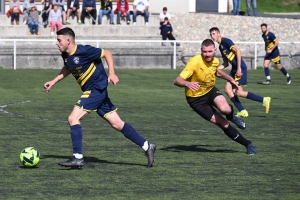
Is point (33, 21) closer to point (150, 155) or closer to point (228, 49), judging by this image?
point (228, 49)

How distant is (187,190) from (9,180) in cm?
197

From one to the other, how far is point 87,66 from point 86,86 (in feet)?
0.80

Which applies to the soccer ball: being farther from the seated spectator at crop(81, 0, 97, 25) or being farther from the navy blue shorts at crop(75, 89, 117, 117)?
the seated spectator at crop(81, 0, 97, 25)

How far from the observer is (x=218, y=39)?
1493 centimetres

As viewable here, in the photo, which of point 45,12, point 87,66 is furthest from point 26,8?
point 87,66

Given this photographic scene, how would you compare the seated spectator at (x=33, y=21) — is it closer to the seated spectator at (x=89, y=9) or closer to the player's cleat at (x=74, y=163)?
the seated spectator at (x=89, y=9)

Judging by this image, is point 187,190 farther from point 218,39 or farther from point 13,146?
point 218,39

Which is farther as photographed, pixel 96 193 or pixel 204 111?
pixel 204 111

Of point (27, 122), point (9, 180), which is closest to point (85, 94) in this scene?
point (9, 180)

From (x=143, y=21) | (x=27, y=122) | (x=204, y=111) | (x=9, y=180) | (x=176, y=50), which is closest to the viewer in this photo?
(x=9, y=180)

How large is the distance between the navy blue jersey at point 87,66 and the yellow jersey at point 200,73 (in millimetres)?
1353

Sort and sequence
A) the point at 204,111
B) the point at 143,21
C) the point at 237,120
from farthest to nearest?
the point at 143,21
the point at 237,120
the point at 204,111

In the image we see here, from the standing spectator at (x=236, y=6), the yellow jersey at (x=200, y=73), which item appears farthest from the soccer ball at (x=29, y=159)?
the standing spectator at (x=236, y=6)

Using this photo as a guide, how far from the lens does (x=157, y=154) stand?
10.7m
